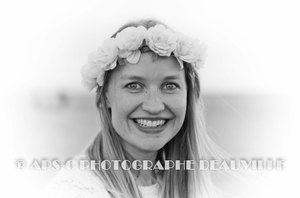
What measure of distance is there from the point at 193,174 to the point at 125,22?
1.02 m

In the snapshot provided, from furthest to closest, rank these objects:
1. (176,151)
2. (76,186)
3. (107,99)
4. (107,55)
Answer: (176,151), (107,99), (107,55), (76,186)

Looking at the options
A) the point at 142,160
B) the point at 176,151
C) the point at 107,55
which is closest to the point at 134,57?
the point at 107,55

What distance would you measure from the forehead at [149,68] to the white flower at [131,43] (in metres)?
0.03

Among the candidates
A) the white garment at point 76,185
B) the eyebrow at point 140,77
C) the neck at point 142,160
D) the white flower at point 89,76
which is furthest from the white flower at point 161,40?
the white garment at point 76,185

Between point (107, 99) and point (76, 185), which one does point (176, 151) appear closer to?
point (107, 99)

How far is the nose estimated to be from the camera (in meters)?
2.31

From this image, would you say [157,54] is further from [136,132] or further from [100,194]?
[100,194]

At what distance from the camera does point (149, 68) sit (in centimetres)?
229

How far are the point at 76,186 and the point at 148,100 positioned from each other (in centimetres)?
59

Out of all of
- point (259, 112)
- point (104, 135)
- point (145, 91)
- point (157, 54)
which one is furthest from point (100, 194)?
point (259, 112)

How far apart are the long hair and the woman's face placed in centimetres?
9

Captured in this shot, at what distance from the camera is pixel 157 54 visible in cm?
231

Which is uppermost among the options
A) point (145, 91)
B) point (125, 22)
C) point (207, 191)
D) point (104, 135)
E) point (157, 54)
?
point (125, 22)

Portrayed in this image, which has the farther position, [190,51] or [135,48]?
[190,51]
